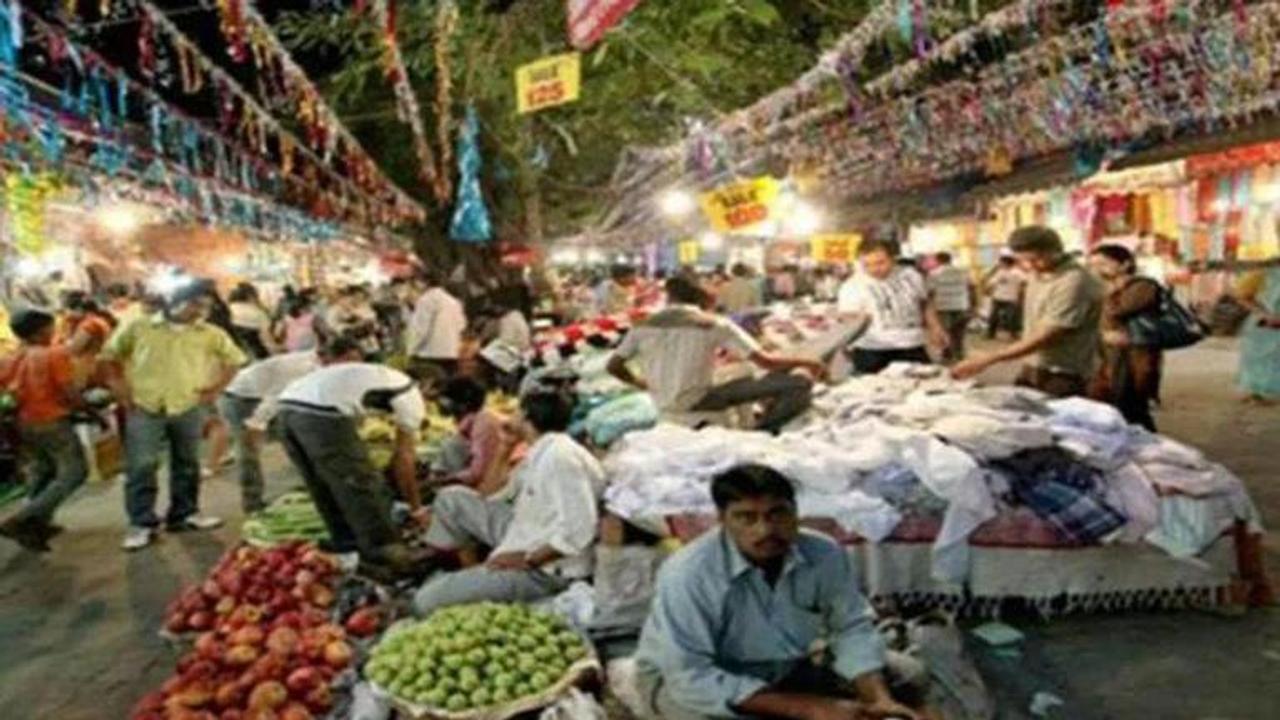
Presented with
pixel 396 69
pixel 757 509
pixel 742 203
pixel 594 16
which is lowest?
pixel 757 509

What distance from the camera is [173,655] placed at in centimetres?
634

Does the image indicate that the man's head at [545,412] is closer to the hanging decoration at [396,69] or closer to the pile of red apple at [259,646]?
the pile of red apple at [259,646]

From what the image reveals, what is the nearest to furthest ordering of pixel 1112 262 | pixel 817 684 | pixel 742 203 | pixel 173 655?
pixel 817 684, pixel 173 655, pixel 1112 262, pixel 742 203

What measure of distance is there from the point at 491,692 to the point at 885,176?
19642 mm

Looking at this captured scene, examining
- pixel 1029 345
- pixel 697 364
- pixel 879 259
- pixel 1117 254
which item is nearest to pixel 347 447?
pixel 697 364

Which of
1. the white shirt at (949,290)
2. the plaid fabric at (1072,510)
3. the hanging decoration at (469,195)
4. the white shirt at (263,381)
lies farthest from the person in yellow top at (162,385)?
the white shirt at (949,290)

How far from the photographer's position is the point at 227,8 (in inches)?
318

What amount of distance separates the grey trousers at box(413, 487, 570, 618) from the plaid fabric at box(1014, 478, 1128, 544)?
100 inches

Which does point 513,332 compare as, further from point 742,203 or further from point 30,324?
point 742,203

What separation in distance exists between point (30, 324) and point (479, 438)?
4.30 m

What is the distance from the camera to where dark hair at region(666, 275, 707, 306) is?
8.60 metres

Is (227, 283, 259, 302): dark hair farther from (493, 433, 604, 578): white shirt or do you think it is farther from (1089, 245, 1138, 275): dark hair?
(1089, 245, 1138, 275): dark hair

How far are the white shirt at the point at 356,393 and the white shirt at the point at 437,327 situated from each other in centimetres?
572

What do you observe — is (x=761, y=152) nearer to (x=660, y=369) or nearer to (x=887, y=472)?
(x=660, y=369)
